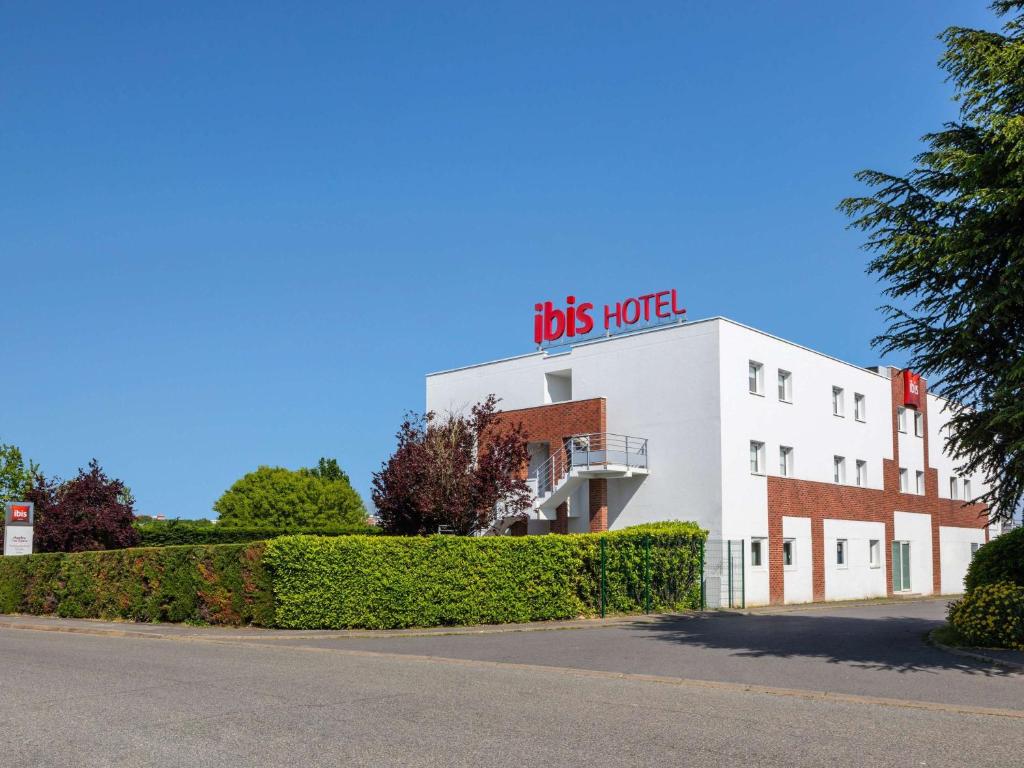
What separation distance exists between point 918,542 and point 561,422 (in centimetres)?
1780

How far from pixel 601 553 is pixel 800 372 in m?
15.5

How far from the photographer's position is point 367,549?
22.8 m

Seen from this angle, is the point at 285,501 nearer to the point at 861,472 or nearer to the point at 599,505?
the point at 599,505

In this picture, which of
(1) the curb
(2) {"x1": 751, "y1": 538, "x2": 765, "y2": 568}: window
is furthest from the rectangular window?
(1) the curb

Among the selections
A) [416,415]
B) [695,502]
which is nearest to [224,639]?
[416,415]

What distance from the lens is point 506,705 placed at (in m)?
10.8

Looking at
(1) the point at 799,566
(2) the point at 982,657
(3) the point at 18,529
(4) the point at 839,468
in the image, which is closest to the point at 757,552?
(1) the point at 799,566

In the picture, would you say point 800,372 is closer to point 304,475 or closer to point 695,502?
point 695,502

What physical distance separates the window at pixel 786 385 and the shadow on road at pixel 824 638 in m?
11.2

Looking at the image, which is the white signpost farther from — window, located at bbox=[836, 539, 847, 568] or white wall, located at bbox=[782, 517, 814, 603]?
window, located at bbox=[836, 539, 847, 568]

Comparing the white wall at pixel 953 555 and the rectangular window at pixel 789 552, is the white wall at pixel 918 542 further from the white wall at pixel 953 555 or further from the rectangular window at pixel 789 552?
the rectangular window at pixel 789 552

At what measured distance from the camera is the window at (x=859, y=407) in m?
41.9

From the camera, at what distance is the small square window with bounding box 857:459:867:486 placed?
4162 cm

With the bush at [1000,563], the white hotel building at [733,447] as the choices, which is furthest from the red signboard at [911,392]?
the bush at [1000,563]
